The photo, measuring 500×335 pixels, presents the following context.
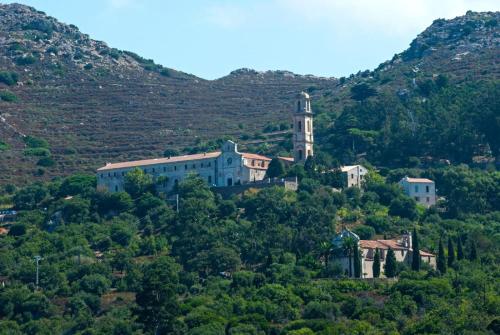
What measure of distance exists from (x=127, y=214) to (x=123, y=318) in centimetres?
2504

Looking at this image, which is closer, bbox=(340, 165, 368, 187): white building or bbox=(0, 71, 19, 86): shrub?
bbox=(340, 165, 368, 187): white building

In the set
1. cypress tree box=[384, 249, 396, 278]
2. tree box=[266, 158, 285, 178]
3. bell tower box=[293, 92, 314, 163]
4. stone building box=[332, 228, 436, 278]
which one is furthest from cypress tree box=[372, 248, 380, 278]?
bell tower box=[293, 92, 314, 163]

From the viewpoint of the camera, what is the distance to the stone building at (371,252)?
9662 cm

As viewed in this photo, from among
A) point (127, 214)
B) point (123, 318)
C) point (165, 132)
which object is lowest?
point (123, 318)

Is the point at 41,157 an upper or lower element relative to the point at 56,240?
upper

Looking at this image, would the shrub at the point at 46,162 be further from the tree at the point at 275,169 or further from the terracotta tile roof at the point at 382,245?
the terracotta tile roof at the point at 382,245

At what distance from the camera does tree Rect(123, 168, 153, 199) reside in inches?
4776

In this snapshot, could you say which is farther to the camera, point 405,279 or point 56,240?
point 56,240

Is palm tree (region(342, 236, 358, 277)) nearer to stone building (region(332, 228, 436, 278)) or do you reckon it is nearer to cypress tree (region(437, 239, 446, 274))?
stone building (region(332, 228, 436, 278))

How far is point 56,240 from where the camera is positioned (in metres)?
110

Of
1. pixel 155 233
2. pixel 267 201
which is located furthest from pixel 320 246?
pixel 155 233

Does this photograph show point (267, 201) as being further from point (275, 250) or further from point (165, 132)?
point (165, 132)

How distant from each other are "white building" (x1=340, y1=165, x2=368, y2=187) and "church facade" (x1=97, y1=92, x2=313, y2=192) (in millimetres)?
5267

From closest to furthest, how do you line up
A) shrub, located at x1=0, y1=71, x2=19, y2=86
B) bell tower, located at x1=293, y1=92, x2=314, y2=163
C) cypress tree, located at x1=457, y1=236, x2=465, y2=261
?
1. cypress tree, located at x1=457, y1=236, x2=465, y2=261
2. bell tower, located at x1=293, y1=92, x2=314, y2=163
3. shrub, located at x1=0, y1=71, x2=19, y2=86
